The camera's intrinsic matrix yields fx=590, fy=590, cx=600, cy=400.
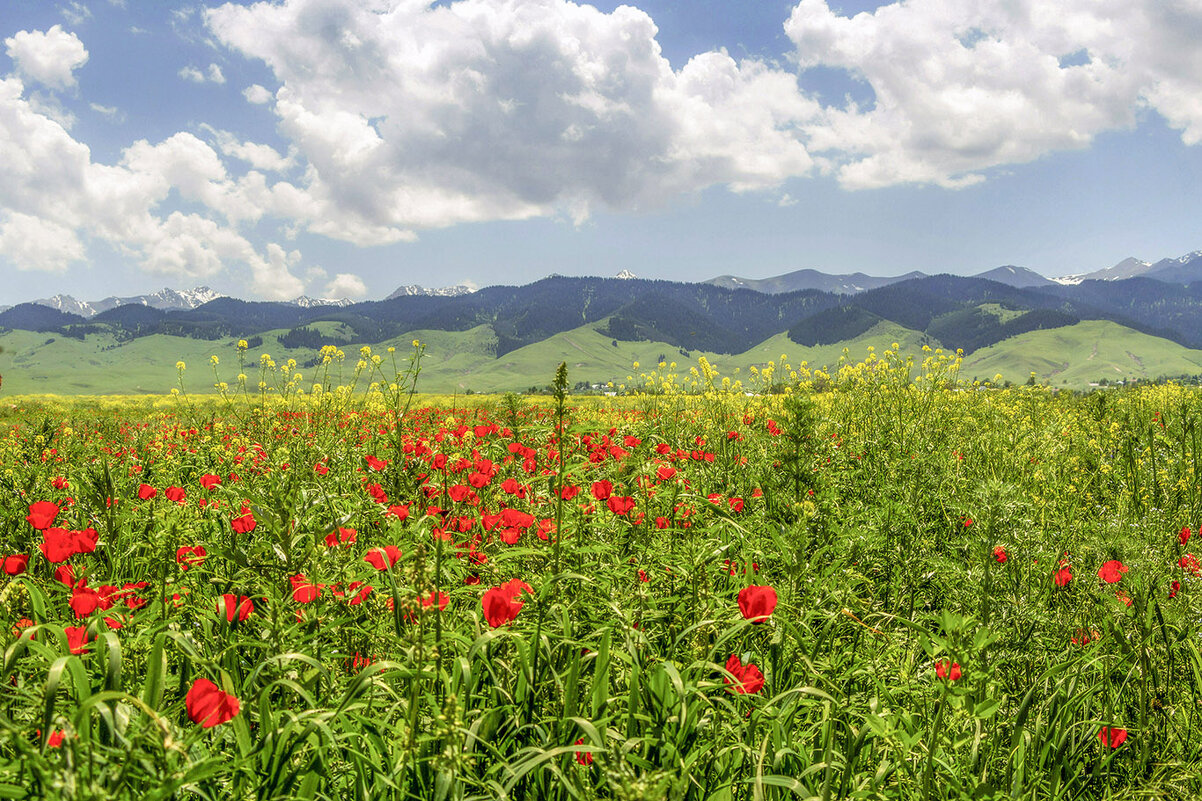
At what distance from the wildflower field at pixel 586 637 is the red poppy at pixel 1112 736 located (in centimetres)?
1

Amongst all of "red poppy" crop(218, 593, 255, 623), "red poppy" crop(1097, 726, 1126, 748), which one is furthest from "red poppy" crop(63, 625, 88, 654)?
"red poppy" crop(1097, 726, 1126, 748)

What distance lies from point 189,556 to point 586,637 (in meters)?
1.96

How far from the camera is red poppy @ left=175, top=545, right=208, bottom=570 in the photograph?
8.73 ft

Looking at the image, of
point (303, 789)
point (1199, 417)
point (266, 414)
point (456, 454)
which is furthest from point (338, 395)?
point (1199, 417)

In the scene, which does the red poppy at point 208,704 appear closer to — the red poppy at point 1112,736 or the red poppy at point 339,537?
the red poppy at point 339,537

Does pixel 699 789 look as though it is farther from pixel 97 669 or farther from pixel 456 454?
pixel 456 454

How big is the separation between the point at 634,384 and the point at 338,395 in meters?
5.22

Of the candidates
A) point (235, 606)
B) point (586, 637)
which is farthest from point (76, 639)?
point (586, 637)

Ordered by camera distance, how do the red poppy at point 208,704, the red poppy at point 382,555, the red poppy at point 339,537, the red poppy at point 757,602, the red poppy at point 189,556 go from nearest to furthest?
the red poppy at point 208,704
the red poppy at point 757,602
the red poppy at point 382,555
the red poppy at point 339,537
the red poppy at point 189,556

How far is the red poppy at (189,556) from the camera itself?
2.66 metres

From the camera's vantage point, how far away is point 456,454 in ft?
14.1

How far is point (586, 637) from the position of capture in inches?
87.4

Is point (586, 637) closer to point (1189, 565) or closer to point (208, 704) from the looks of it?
point (208, 704)

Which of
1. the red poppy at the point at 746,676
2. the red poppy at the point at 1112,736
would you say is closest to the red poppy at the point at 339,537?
the red poppy at the point at 746,676
